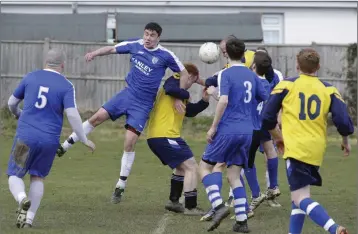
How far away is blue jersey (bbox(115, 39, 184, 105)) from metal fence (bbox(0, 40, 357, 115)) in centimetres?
1312

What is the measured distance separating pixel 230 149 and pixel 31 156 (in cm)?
213

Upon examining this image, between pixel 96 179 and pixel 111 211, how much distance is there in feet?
13.7

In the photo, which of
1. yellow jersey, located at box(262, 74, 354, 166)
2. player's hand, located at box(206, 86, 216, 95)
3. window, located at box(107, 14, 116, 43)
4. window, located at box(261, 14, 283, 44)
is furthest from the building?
yellow jersey, located at box(262, 74, 354, 166)

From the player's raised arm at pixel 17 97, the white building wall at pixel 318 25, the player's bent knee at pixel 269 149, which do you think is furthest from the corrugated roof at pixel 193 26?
the player's raised arm at pixel 17 97

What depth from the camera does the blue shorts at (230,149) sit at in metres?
9.97

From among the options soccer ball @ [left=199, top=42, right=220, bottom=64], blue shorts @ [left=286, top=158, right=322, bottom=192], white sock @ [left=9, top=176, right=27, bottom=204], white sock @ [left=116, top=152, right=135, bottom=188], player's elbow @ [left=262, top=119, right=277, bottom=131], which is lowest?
white sock @ [left=116, top=152, right=135, bottom=188]

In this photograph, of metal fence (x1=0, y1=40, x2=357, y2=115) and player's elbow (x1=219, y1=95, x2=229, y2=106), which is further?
metal fence (x1=0, y1=40, x2=357, y2=115)

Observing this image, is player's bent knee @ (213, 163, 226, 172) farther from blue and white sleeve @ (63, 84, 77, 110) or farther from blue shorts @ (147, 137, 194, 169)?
blue and white sleeve @ (63, 84, 77, 110)

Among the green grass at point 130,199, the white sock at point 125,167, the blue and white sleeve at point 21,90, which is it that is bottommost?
the green grass at point 130,199

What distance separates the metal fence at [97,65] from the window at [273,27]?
1009 cm

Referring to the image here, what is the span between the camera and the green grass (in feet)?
33.9

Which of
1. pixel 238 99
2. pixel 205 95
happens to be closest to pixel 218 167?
pixel 238 99

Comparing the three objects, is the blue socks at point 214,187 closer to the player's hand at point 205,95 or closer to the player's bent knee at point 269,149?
the player's hand at point 205,95

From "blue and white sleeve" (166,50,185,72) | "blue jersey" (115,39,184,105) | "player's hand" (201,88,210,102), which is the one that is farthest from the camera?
"blue jersey" (115,39,184,105)
